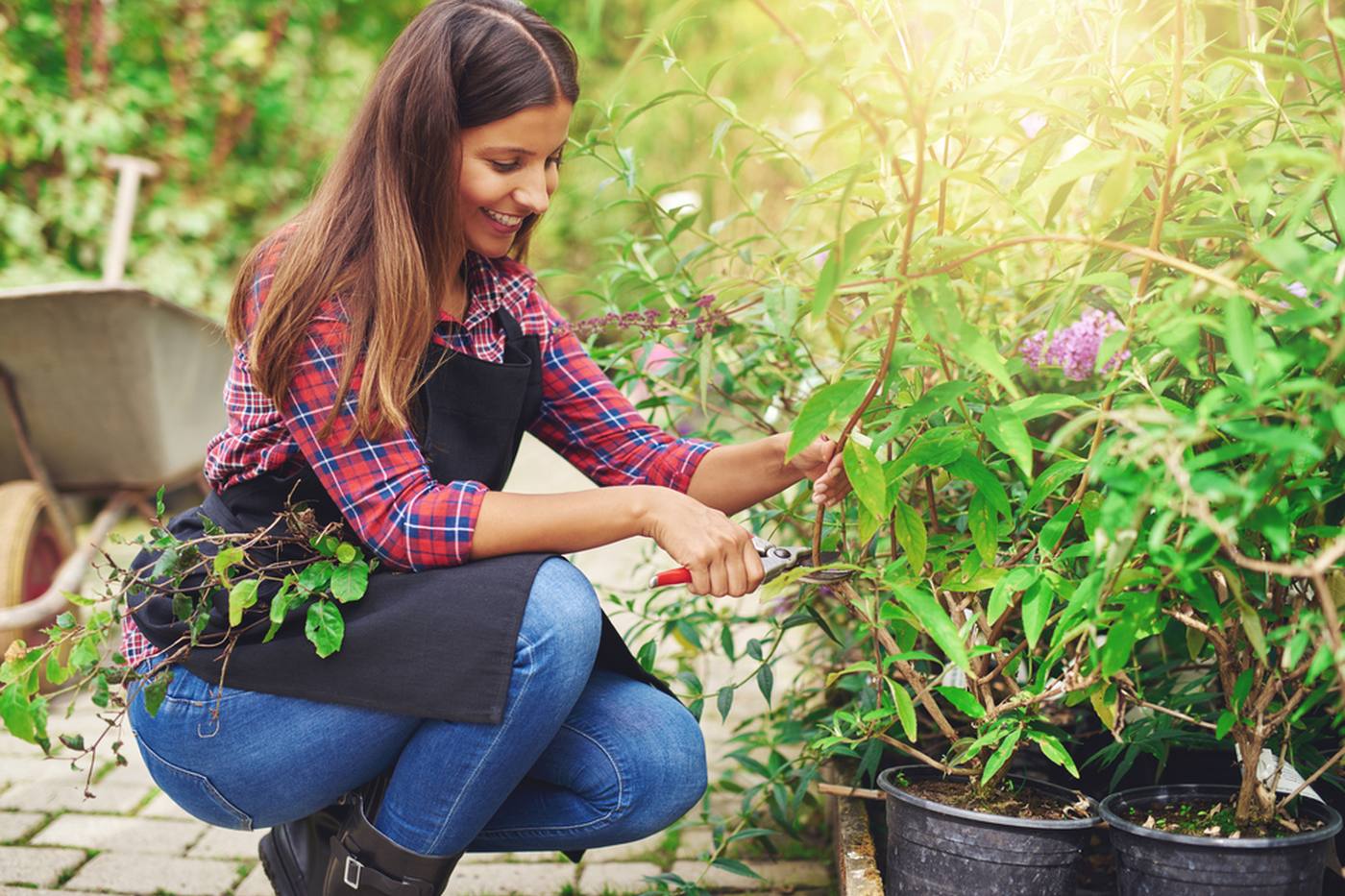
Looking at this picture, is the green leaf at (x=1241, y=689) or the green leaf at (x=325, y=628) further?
the green leaf at (x=325, y=628)

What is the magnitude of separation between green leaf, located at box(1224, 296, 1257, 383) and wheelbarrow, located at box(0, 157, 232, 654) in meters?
2.42

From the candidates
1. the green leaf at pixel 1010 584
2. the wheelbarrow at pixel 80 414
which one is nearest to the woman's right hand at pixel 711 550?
the green leaf at pixel 1010 584

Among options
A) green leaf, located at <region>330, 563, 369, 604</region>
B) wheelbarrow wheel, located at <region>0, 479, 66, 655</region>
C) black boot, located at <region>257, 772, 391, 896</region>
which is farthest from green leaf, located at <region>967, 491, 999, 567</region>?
wheelbarrow wheel, located at <region>0, 479, 66, 655</region>

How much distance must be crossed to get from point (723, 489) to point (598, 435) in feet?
0.79

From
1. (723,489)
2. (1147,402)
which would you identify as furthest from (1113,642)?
(723,489)

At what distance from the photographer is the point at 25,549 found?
3.01 meters

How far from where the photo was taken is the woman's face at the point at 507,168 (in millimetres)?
1567

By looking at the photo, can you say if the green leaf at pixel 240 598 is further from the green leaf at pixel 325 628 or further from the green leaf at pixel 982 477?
the green leaf at pixel 982 477

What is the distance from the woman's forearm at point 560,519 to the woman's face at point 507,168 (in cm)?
37

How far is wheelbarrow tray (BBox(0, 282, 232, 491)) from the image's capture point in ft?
9.75

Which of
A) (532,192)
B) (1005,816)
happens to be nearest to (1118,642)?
(1005,816)

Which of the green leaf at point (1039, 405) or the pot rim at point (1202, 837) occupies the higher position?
the green leaf at point (1039, 405)

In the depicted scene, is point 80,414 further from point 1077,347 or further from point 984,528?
point 984,528

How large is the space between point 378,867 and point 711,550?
22.4 inches
